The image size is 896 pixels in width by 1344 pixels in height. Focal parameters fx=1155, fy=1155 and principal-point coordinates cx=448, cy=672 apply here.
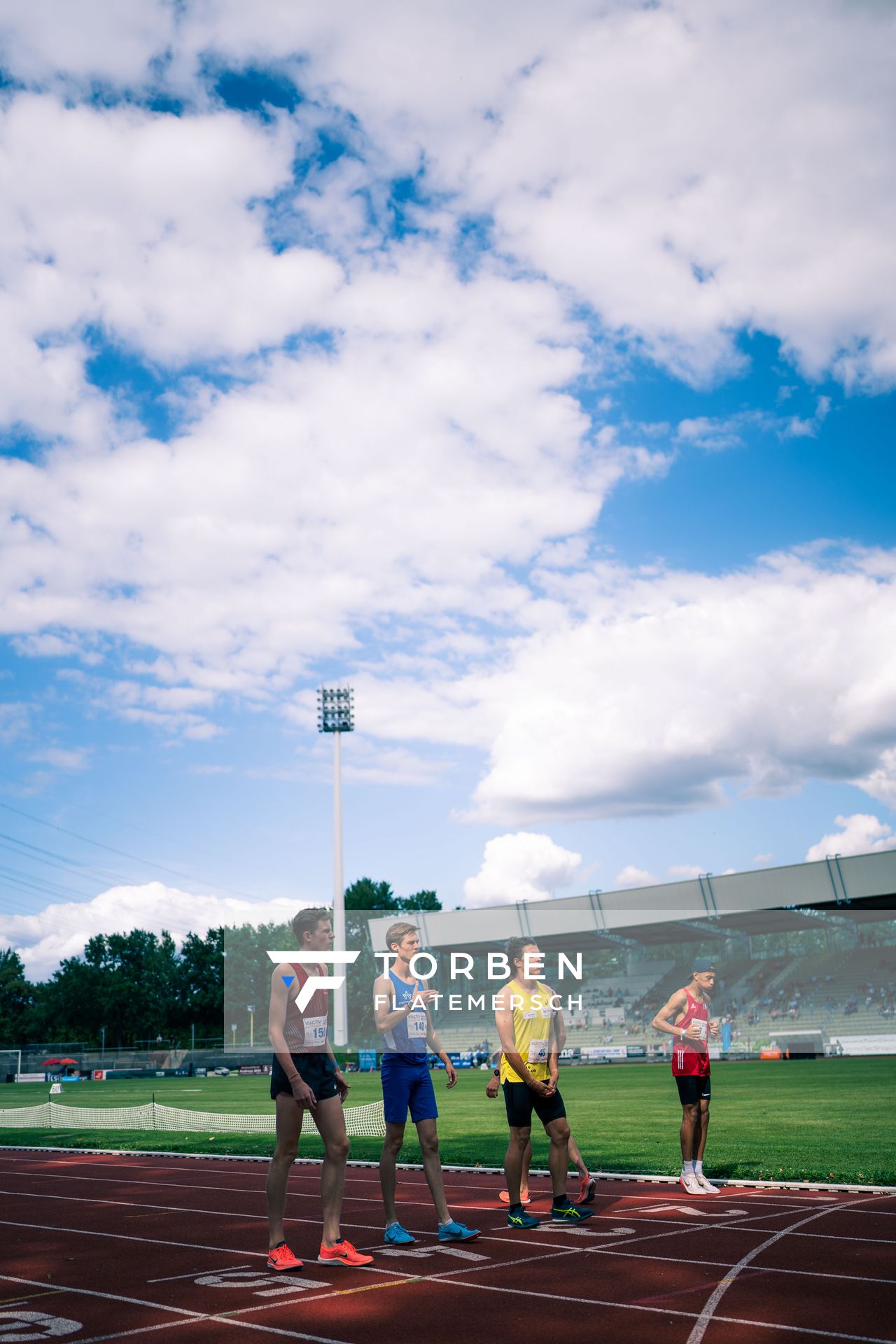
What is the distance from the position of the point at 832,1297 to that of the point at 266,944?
4621 inches

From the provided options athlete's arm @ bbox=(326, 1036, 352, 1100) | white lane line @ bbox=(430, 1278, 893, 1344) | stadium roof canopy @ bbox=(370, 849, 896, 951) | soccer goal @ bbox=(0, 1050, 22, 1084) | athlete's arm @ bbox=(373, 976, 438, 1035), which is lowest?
white lane line @ bbox=(430, 1278, 893, 1344)

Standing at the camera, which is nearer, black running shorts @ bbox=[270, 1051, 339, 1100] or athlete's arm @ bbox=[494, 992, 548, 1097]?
black running shorts @ bbox=[270, 1051, 339, 1100]

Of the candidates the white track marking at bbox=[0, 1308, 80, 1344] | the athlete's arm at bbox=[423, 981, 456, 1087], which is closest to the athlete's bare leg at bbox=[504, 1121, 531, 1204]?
the athlete's arm at bbox=[423, 981, 456, 1087]

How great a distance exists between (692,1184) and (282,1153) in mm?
4645

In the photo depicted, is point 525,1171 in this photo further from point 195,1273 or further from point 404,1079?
point 195,1273

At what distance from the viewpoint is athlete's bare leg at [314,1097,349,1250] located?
7301mm

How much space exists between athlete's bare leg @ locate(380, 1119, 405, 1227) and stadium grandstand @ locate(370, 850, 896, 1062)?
45.0 metres

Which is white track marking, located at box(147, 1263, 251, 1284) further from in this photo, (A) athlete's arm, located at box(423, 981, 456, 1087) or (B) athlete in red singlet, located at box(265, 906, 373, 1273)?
(A) athlete's arm, located at box(423, 981, 456, 1087)

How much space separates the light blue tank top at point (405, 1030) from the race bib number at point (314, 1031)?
0.79m

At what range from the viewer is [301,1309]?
6371mm

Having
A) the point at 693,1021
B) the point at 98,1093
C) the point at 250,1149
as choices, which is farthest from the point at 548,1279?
the point at 98,1093

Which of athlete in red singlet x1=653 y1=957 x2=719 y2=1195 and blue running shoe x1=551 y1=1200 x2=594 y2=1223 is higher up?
athlete in red singlet x1=653 y1=957 x2=719 y2=1195

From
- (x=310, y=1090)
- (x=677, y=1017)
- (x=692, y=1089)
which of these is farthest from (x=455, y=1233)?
(x=677, y=1017)

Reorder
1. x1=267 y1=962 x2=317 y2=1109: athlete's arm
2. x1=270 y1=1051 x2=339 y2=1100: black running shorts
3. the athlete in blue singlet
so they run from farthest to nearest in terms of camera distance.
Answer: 1. the athlete in blue singlet
2. x1=270 y1=1051 x2=339 y2=1100: black running shorts
3. x1=267 y1=962 x2=317 y2=1109: athlete's arm
